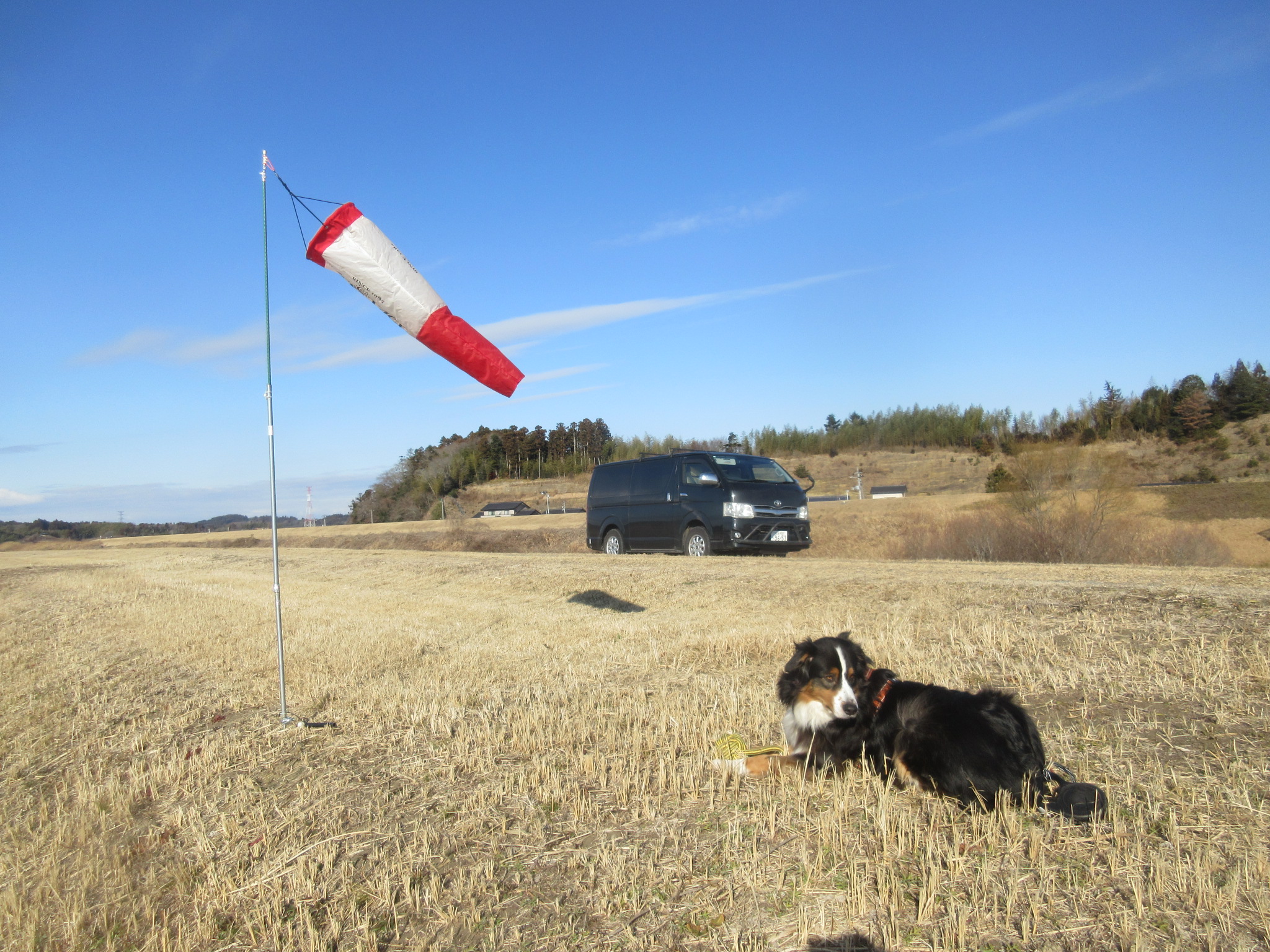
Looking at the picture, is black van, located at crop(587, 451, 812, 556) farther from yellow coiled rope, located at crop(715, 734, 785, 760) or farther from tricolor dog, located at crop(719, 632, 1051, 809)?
tricolor dog, located at crop(719, 632, 1051, 809)

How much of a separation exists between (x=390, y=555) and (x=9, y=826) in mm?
20084

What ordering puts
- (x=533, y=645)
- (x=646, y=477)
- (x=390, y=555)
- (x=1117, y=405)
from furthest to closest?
(x=1117, y=405) < (x=390, y=555) < (x=646, y=477) < (x=533, y=645)

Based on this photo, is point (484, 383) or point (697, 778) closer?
point (697, 778)

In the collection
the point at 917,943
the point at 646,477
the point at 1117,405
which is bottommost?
the point at 917,943

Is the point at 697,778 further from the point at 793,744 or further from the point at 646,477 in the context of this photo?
the point at 646,477

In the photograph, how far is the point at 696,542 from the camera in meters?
15.9

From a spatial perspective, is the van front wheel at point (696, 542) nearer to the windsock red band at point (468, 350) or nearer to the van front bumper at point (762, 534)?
the van front bumper at point (762, 534)

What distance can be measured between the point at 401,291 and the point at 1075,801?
526 cm

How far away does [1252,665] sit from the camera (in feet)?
19.5

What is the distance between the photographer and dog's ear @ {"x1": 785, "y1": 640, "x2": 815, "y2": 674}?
14.4 ft

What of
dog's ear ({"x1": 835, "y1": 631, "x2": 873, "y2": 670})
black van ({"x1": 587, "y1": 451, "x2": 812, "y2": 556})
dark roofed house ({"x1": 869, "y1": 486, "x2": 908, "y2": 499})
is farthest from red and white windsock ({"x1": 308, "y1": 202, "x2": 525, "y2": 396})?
dark roofed house ({"x1": 869, "y1": 486, "x2": 908, "y2": 499})

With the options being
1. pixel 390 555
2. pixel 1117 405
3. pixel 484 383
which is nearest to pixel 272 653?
pixel 484 383

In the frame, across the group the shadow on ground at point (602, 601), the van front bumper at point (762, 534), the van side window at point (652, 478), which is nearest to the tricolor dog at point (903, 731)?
the shadow on ground at point (602, 601)

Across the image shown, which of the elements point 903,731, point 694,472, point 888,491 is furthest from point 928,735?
point 888,491
